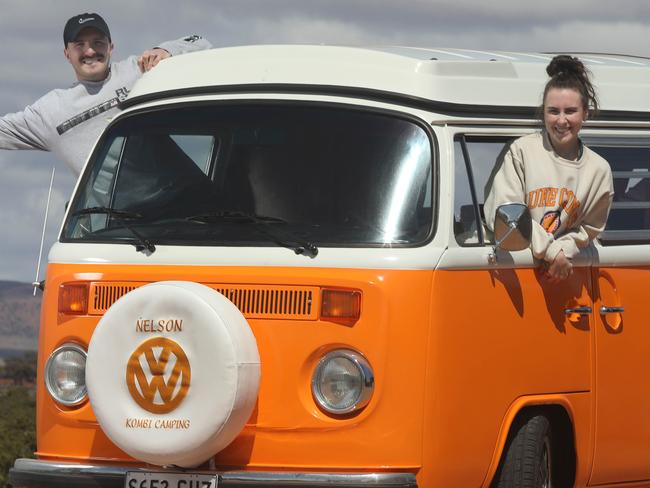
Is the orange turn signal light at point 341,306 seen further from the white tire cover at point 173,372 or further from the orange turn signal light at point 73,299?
the orange turn signal light at point 73,299

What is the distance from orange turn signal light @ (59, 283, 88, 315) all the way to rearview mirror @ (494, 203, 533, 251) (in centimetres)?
204

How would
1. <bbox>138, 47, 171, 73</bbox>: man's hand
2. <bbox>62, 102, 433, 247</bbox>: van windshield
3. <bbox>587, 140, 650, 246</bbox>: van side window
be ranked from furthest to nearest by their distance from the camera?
<bbox>138, 47, 171, 73</bbox>: man's hand
<bbox>587, 140, 650, 246</bbox>: van side window
<bbox>62, 102, 433, 247</bbox>: van windshield

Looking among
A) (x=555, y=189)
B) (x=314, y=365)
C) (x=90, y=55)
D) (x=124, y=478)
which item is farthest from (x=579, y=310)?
(x=90, y=55)

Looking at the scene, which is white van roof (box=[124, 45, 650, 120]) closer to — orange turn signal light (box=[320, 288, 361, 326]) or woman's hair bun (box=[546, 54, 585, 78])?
woman's hair bun (box=[546, 54, 585, 78])

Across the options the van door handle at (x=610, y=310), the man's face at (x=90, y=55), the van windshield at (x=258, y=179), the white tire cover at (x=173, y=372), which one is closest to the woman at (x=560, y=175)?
the van door handle at (x=610, y=310)

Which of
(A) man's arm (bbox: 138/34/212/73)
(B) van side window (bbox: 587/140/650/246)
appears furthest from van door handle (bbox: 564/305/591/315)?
(A) man's arm (bbox: 138/34/212/73)

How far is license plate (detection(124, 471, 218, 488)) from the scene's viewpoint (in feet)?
26.1

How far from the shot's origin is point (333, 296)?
8023 mm

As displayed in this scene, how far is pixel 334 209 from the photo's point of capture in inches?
328

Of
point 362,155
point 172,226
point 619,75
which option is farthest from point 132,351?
point 619,75

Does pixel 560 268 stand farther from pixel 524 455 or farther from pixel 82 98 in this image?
pixel 82 98

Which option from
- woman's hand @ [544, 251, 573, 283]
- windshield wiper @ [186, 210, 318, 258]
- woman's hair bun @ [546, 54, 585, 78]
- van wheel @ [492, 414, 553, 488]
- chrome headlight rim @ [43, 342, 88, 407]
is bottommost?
van wheel @ [492, 414, 553, 488]

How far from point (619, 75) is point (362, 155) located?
1.85 metres

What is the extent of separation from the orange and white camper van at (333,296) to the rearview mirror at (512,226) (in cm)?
2
